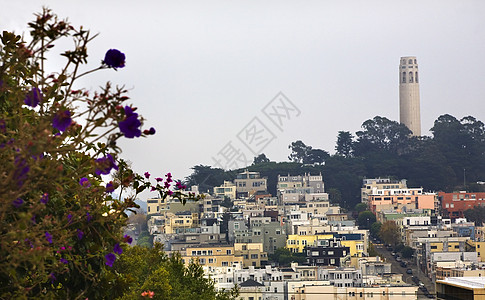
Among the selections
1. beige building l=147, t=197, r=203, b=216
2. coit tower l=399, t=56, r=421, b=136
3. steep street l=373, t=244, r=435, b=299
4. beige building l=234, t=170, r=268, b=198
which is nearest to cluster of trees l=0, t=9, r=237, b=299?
steep street l=373, t=244, r=435, b=299

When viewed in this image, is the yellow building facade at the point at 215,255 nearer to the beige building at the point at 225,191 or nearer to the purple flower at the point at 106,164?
the beige building at the point at 225,191

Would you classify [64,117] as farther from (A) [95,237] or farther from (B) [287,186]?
(B) [287,186]

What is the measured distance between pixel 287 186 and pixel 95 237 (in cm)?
4706

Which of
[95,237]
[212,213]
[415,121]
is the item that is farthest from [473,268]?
[415,121]

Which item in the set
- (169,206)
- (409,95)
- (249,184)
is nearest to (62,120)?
(169,206)

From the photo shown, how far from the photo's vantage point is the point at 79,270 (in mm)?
2033

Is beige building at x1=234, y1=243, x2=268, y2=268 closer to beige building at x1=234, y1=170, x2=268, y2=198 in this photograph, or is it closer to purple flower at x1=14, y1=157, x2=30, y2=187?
beige building at x1=234, y1=170, x2=268, y2=198

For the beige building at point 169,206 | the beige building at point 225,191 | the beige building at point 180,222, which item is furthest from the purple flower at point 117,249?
the beige building at point 225,191

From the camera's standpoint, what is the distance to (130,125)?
67.6 inches

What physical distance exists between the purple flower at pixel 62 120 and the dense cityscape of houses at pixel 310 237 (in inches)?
728

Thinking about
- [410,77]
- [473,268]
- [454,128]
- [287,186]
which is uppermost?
[410,77]

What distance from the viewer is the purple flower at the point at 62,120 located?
1714mm

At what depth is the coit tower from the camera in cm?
5856

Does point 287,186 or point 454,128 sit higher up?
point 454,128
